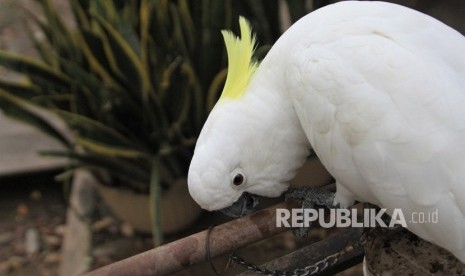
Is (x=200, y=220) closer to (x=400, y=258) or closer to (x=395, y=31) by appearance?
(x=400, y=258)

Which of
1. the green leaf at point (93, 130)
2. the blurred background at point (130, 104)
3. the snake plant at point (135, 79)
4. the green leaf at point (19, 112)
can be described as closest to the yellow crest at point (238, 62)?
the blurred background at point (130, 104)

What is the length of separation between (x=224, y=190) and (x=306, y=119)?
0.49 ft

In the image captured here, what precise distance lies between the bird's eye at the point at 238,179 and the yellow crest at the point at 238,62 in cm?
11

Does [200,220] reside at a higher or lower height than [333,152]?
lower

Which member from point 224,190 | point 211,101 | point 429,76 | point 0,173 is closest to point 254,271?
point 224,190

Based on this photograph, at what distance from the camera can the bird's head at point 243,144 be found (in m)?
0.79

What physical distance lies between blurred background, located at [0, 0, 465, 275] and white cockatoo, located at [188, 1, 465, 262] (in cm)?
40

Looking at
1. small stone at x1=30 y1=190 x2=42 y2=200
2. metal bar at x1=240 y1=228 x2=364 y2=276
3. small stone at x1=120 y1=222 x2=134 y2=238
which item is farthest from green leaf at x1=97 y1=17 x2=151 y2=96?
small stone at x1=30 y1=190 x2=42 y2=200

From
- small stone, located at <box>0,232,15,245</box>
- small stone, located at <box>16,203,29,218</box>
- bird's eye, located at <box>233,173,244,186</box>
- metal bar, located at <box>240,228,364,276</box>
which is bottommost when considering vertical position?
small stone, located at <box>0,232,15,245</box>

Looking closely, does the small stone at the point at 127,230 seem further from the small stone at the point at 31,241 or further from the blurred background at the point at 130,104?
the small stone at the point at 31,241

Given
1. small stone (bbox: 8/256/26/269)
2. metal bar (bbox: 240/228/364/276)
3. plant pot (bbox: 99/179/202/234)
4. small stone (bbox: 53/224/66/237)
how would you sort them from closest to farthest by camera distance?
1. metal bar (bbox: 240/228/364/276)
2. plant pot (bbox: 99/179/202/234)
3. small stone (bbox: 8/256/26/269)
4. small stone (bbox: 53/224/66/237)

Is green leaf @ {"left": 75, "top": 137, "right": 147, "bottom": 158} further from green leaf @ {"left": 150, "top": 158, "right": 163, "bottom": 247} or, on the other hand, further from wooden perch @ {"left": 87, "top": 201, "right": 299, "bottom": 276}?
wooden perch @ {"left": 87, "top": 201, "right": 299, "bottom": 276}

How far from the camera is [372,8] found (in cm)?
79

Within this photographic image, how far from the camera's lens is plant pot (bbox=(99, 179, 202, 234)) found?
1.52 metres
